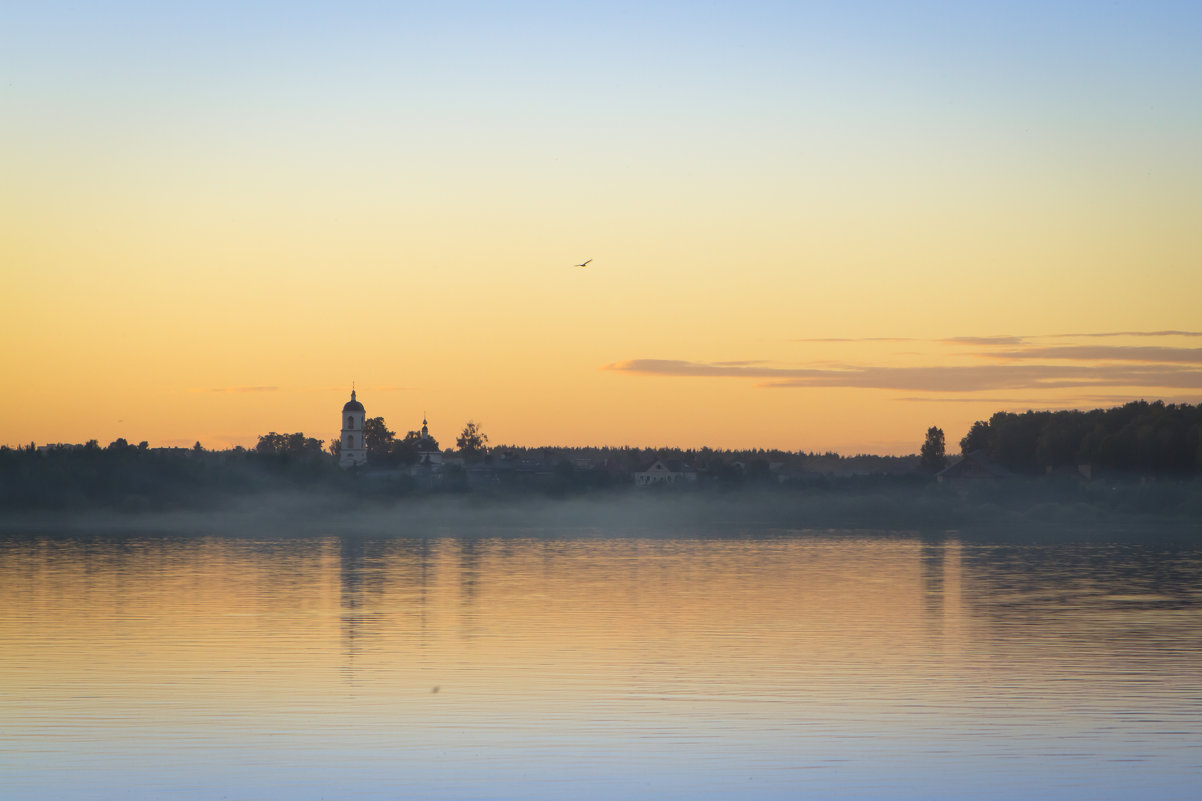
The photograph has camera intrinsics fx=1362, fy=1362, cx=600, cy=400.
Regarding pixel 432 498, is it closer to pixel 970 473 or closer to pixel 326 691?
pixel 970 473

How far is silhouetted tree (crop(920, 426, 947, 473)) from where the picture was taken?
6171 inches

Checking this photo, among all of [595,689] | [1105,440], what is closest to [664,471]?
[1105,440]

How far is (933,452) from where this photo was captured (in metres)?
158

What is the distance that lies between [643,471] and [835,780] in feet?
593

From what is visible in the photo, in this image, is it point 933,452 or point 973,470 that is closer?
point 973,470

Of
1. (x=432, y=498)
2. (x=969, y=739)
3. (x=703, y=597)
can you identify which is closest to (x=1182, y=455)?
(x=432, y=498)

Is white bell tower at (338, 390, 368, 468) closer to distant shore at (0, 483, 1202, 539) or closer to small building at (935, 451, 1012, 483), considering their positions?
distant shore at (0, 483, 1202, 539)

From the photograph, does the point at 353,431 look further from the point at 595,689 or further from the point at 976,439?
the point at 595,689

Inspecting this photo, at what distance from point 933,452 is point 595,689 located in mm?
141465


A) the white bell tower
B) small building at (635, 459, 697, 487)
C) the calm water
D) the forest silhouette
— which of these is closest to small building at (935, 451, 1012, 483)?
the forest silhouette

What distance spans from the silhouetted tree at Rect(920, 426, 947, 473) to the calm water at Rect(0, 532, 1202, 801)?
367 ft

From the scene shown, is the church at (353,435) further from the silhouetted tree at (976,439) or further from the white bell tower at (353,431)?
the silhouetted tree at (976,439)

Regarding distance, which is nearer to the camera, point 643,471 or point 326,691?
point 326,691

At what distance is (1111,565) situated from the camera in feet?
192
